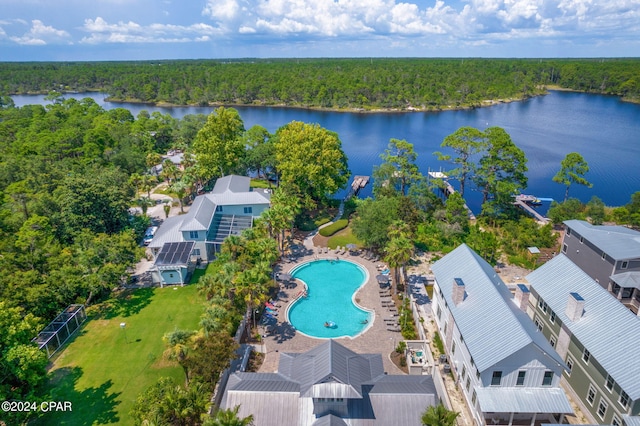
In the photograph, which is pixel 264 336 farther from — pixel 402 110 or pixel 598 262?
pixel 402 110

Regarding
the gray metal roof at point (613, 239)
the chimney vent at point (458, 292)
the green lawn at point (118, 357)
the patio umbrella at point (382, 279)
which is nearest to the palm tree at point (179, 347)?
the green lawn at point (118, 357)

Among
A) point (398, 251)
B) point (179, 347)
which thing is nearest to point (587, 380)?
point (398, 251)

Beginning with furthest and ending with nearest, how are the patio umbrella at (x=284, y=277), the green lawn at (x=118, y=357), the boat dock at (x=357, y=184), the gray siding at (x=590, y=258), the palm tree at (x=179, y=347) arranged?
the boat dock at (x=357, y=184), the patio umbrella at (x=284, y=277), the gray siding at (x=590, y=258), the green lawn at (x=118, y=357), the palm tree at (x=179, y=347)

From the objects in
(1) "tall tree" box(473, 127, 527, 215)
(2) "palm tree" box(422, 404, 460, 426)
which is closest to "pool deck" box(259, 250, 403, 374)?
(2) "palm tree" box(422, 404, 460, 426)

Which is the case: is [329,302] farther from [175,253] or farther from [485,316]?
[175,253]

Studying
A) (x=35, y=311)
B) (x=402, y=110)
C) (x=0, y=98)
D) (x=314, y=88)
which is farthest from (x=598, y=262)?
(x=0, y=98)

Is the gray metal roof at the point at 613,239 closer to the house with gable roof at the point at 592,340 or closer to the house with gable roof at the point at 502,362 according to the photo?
the house with gable roof at the point at 592,340
